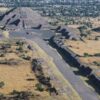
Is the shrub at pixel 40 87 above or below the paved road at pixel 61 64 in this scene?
above

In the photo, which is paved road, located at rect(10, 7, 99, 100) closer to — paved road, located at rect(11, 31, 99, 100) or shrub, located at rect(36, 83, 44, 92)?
paved road, located at rect(11, 31, 99, 100)

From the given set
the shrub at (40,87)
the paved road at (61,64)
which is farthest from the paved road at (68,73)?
the shrub at (40,87)

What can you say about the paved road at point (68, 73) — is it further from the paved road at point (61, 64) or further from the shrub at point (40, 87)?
the shrub at point (40, 87)

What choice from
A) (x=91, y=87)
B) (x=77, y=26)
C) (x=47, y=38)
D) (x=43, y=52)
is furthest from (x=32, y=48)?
(x=77, y=26)

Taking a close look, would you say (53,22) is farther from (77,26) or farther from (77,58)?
(77,58)

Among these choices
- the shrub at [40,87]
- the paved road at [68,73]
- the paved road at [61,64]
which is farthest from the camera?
the paved road at [61,64]

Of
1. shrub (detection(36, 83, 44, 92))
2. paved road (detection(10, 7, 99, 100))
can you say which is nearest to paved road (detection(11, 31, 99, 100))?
paved road (detection(10, 7, 99, 100))

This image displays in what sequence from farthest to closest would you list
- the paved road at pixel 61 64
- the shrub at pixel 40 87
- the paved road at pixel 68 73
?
the paved road at pixel 61 64 → the paved road at pixel 68 73 → the shrub at pixel 40 87

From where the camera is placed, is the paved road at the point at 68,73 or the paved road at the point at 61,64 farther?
the paved road at the point at 61,64
